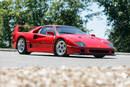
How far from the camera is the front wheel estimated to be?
43.3 feet

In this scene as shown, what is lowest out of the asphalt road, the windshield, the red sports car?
the asphalt road

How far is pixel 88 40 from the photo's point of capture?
43.4 ft

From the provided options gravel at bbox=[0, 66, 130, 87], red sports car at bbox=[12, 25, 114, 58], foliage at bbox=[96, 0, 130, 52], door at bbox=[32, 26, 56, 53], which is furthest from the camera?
foliage at bbox=[96, 0, 130, 52]

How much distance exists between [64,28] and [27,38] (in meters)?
1.89

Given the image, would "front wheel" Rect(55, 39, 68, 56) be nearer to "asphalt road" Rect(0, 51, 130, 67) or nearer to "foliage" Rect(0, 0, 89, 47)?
"asphalt road" Rect(0, 51, 130, 67)

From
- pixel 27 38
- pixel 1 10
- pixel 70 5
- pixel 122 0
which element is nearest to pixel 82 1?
pixel 70 5

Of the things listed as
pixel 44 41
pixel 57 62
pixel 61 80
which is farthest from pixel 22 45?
pixel 61 80

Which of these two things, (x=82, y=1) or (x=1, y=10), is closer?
(x=82, y=1)

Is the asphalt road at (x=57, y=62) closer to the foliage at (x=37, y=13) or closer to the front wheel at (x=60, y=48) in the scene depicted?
the front wheel at (x=60, y=48)

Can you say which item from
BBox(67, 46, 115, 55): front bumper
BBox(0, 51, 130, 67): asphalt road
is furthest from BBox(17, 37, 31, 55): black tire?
BBox(0, 51, 130, 67): asphalt road

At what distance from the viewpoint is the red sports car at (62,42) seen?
1290 centimetres

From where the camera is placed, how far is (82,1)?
55.1 m

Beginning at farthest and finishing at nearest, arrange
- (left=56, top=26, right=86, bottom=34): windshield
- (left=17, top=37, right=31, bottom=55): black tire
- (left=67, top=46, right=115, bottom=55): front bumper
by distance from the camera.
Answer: (left=17, top=37, right=31, bottom=55): black tire
(left=56, top=26, right=86, bottom=34): windshield
(left=67, top=46, right=115, bottom=55): front bumper

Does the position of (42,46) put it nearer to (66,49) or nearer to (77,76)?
(66,49)
